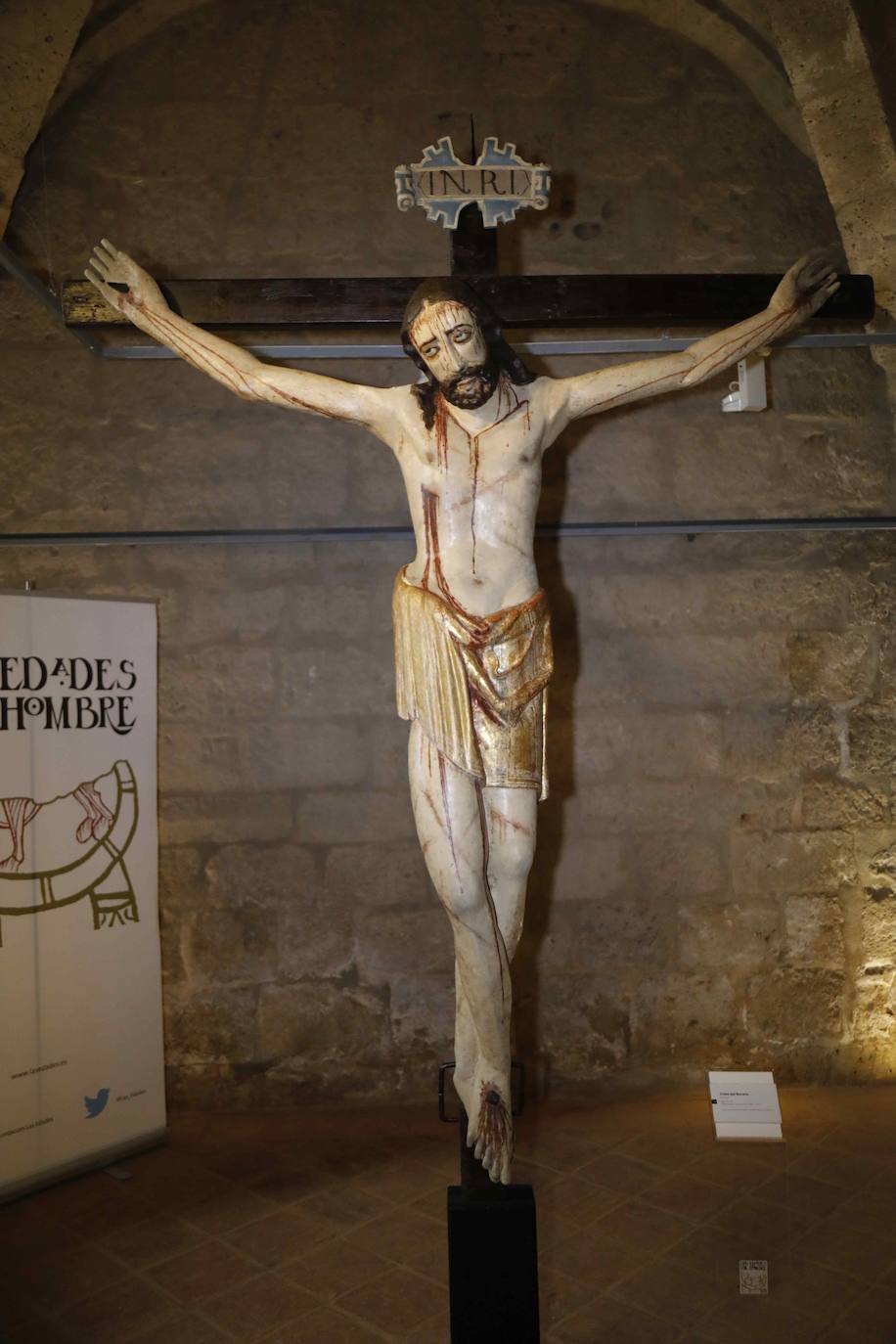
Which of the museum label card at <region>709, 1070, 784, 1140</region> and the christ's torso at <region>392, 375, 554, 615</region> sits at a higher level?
the christ's torso at <region>392, 375, 554, 615</region>

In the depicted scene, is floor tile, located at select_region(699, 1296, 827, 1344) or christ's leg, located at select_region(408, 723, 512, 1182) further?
floor tile, located at select_region(699, 1296, 827, 1344)

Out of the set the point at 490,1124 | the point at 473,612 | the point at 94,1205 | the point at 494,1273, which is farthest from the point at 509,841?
the point at 94,1205

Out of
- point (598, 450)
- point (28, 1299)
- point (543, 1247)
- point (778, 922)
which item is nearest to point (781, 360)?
point (598, 450)

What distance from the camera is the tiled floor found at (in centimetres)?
217

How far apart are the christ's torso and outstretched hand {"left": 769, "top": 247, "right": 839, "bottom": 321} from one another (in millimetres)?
690

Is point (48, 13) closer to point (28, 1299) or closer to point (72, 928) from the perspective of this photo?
point (72, 928)

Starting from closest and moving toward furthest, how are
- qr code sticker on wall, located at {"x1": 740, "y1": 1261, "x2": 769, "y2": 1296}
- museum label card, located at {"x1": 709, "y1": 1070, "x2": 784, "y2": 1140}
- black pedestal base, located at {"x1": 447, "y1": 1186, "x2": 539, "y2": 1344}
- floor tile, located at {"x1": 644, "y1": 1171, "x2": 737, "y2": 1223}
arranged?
black pedestal base, located at {"x1": 447, "y1": 1186, "x2": 539, "y2": 1344}
qr code sticker on wall, located at {"x1": 740, "y1": 1261, "x2": 769, "y2": 1296}
floor tile, located at {"x1": 644, "y1": 1171, "x2": 737, "y2": 1223}
museum label card, located at {"x1": 709, "y1": 1070, "x2": 784, "y2": 1140}

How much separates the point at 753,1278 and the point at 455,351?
2.21 m

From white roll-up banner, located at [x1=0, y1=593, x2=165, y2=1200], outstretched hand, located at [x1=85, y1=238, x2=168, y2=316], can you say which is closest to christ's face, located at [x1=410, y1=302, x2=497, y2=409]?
outstretched hand, located at [x1=85, y1=238, x2=168, y2=316]

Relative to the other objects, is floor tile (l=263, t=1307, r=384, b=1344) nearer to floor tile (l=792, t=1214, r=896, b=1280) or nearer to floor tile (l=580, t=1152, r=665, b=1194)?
floor tile (l=580, t=1152, r=665, b=1194)

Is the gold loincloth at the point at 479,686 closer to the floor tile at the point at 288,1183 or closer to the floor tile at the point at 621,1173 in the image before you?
the floor tile at the point at 621,1173

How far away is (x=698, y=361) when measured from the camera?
7.13 feet

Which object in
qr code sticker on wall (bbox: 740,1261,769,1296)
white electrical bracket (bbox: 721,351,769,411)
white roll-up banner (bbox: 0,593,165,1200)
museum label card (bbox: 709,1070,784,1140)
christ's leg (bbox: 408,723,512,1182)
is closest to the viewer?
christ's leg (bbox: 408,723,512,1182)

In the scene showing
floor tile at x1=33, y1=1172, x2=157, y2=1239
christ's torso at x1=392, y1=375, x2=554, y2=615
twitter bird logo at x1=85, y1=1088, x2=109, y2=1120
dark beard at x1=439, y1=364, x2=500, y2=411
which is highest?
dark beard at x1=439, y1=364, x2=500, y2=411
